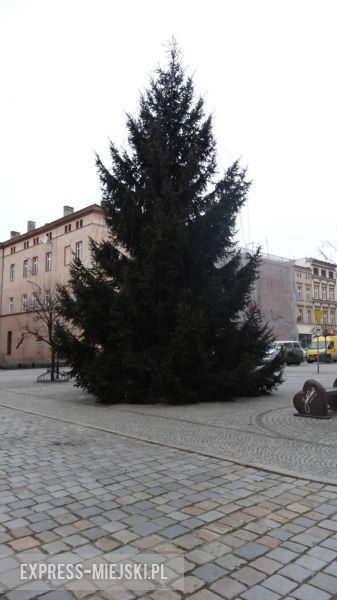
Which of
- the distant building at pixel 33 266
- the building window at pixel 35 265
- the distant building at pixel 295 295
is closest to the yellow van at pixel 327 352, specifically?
the distant building at pixel 295 295

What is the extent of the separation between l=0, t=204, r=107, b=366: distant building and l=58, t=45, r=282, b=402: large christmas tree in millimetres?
25080

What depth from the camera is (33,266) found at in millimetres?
48500

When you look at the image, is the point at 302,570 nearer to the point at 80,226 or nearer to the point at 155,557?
the point at 155,557

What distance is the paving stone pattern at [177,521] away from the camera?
2.98m

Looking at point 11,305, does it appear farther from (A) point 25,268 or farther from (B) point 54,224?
(B) point 54,224

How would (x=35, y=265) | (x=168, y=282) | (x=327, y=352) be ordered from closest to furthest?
1. (x=168, y=282)
2. (x=327, y=352)
3. (x=35, y=265)

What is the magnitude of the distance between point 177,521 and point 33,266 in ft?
154

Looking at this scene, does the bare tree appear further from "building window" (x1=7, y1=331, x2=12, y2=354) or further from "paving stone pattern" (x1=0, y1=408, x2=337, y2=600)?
"paving stone pattern" (x1=0, y1=408, x2=337, y2=600)

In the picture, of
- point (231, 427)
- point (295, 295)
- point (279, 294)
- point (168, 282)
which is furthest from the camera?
point (295, 295)

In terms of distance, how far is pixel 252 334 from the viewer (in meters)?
13.4

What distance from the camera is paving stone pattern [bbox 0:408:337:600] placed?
9.77 ft

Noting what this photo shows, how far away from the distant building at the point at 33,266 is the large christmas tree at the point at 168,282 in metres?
25.1

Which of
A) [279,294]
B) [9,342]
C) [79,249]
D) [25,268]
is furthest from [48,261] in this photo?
[279,294]

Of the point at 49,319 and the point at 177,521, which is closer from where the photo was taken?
the point at 177,521
